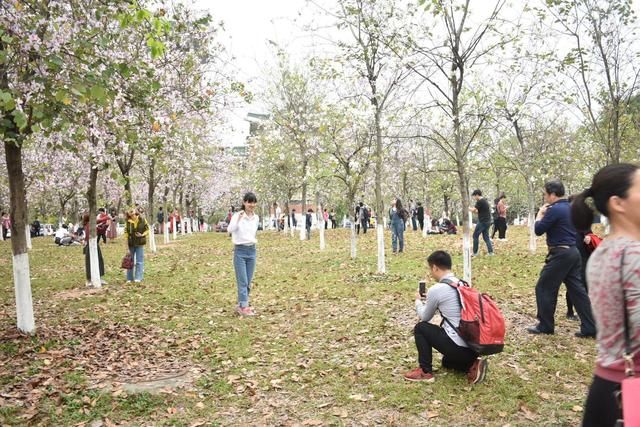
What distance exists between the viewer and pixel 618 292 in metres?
2.23

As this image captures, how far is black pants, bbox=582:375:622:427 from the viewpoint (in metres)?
2.30

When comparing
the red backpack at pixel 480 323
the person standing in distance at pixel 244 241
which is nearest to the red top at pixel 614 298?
the red backpack at pixel 480 323

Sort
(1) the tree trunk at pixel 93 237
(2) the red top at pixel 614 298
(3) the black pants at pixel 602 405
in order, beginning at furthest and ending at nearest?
A: 1. (1) the tree trunk at pixel 93 237
2. (3) the black pants at pixel 602 405
3. (2) the red top at pixel 614 298

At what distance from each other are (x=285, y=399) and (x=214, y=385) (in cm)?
94

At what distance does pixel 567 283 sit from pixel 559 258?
0.46 meters

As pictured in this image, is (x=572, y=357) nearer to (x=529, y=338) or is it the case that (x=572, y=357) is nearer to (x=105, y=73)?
(x=529, y=338)

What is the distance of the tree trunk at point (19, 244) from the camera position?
704 centimetres

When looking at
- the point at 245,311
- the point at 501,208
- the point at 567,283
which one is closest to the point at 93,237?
the point at 245,311

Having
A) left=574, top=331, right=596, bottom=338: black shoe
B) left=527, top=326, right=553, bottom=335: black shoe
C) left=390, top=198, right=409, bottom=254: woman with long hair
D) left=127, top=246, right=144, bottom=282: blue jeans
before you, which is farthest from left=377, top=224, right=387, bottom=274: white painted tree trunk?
left=127, top=246, right=144, bottom=282: blue jeans

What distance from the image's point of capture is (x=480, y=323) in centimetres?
495

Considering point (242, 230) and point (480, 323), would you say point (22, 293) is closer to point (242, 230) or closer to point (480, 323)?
point (242, 230)

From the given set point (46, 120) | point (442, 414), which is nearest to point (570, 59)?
point (442, 414)

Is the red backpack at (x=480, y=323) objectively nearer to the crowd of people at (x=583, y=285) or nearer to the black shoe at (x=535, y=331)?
the crowd of people at (x=583, y=285)

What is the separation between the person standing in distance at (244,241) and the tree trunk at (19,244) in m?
3.04
